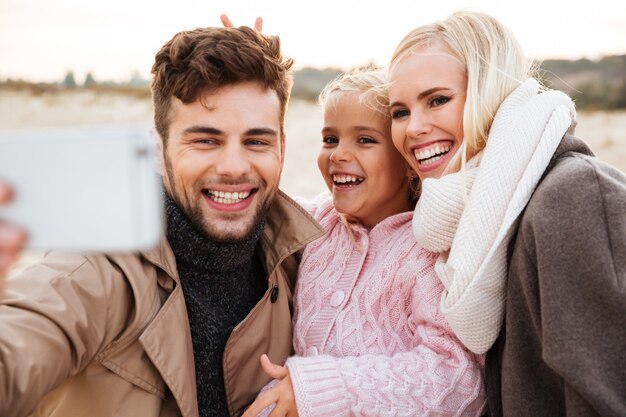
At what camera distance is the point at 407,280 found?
2328 mm

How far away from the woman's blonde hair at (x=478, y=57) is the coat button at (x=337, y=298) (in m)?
0.72

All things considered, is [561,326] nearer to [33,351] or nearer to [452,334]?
[452,334]

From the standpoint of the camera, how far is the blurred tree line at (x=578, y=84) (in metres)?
16.3

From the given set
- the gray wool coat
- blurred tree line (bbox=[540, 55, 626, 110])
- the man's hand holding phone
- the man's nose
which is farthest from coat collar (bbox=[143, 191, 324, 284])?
blurred tree line (bbox=[540, 55, 626, 110])

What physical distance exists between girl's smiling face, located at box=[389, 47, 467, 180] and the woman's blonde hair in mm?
46

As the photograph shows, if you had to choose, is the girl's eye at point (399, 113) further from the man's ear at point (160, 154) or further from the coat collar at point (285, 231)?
the man's ear at point (160, 154)

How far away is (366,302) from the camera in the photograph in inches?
95.1

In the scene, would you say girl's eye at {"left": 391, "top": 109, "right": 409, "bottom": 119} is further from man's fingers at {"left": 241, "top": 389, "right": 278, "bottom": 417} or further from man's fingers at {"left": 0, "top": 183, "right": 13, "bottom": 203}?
man's fingers at {"left": 0, "top": 183, "right": 13, "bottom": 203}

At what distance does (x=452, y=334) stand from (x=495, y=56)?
100cm

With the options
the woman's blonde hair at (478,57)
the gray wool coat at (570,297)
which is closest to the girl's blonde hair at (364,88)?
the woman's blonde hair at (478,57)

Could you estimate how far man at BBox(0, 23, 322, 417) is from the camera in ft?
6.54

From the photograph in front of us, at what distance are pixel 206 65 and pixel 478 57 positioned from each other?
3.29 ft

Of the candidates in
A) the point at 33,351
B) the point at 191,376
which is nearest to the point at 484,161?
the point at 191,376

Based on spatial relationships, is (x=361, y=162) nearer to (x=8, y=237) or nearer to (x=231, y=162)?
(x=231, y=162)
